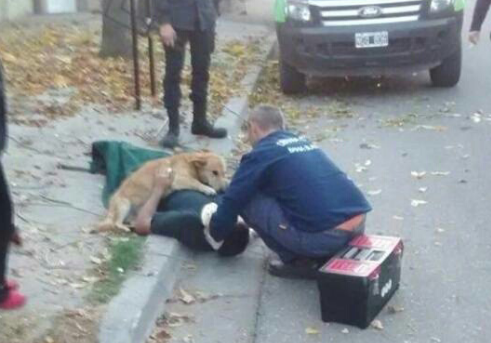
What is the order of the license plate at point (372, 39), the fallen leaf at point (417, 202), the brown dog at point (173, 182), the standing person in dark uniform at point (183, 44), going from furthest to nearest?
1. the license plate at point (372, 39)
2. the standing person in dark uniform at point (183, 44)
3. the fallen leaf at point (417, 202)
4. the brown dog at point (173, 182)

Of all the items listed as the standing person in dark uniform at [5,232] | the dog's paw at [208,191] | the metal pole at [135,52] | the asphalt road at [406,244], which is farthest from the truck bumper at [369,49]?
the standing person in dark uniform at [5,232]

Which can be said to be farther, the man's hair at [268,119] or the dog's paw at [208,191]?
the dog's paw at [208,191]

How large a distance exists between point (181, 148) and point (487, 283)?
3.57 meters

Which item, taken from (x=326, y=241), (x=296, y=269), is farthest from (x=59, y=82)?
(x=326, y=241)

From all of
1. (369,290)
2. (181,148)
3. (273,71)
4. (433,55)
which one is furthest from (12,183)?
(273,71)

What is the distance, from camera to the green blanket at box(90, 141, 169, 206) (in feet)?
26.7

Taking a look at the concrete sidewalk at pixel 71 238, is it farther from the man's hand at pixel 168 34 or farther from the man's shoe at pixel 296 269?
the man's hand at pixel 168 34

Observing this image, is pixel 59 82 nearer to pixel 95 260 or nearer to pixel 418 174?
pixel 418 174

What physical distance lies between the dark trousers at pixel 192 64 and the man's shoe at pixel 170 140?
3.1 inches

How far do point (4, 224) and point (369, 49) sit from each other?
25.1ft

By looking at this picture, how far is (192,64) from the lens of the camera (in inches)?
386

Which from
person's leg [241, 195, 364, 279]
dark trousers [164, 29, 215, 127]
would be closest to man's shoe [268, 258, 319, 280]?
person's leg [241, 195, 364, 279]

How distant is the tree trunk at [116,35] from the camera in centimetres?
1325

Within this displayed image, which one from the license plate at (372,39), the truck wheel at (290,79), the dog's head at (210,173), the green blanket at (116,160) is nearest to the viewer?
the dog's head at (210,173)
